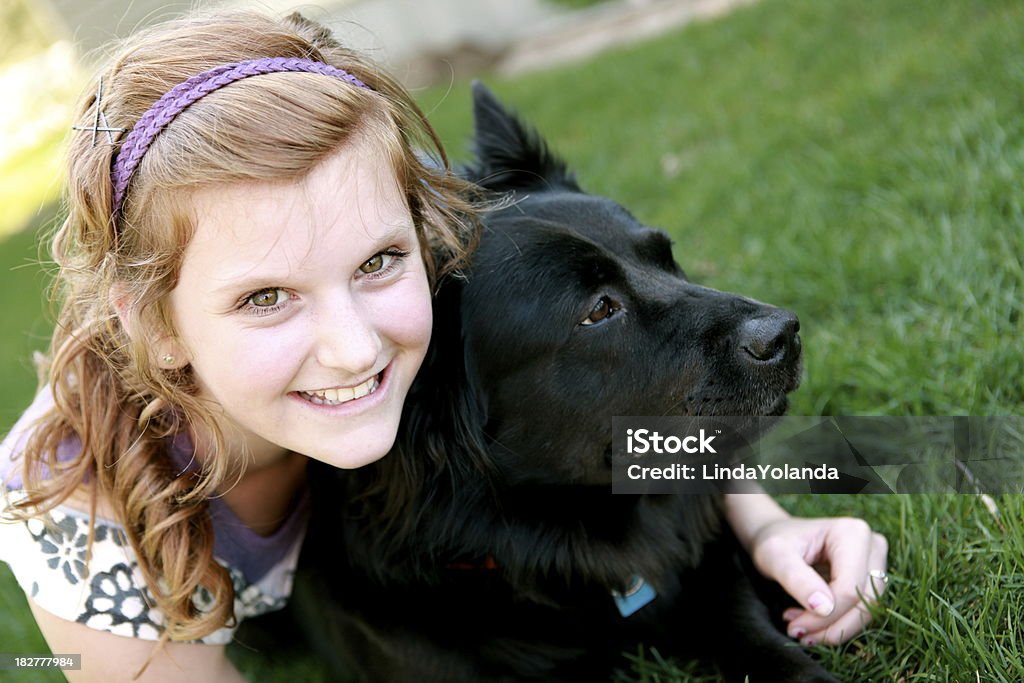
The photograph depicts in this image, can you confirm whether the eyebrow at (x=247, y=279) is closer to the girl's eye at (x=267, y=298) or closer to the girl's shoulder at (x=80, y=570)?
the girl's eye at (x=267, y=298)

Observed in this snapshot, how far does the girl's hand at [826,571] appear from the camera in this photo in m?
1.93

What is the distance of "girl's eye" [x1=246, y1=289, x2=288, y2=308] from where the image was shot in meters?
1.64

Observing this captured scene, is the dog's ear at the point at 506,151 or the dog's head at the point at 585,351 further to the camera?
the dog's ear at the point at 506,151

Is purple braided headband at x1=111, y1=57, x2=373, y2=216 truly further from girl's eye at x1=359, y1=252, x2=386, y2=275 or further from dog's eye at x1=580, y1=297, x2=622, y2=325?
dog's eye at x1=580, y1=297, x2=622, y2=325

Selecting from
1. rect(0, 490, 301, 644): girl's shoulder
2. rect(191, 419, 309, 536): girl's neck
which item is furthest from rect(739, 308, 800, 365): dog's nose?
rect(0, 490, 301, 644): girl's shoulder

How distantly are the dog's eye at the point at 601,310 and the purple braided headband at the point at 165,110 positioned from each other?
2.72 feet

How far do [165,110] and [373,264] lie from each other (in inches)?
18.6

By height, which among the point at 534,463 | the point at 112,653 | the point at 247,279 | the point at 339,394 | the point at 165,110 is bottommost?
the point at 112,653

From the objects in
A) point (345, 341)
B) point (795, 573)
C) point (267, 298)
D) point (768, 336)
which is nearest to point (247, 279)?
point (267, 298)

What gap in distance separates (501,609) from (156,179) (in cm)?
118

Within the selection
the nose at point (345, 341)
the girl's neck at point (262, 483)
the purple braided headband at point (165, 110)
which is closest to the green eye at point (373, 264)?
the nose at point (345, 341)

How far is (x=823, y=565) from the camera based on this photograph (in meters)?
2.11

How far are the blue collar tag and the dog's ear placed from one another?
3.48 feet

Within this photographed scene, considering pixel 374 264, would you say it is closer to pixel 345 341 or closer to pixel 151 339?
pixel 345 341
